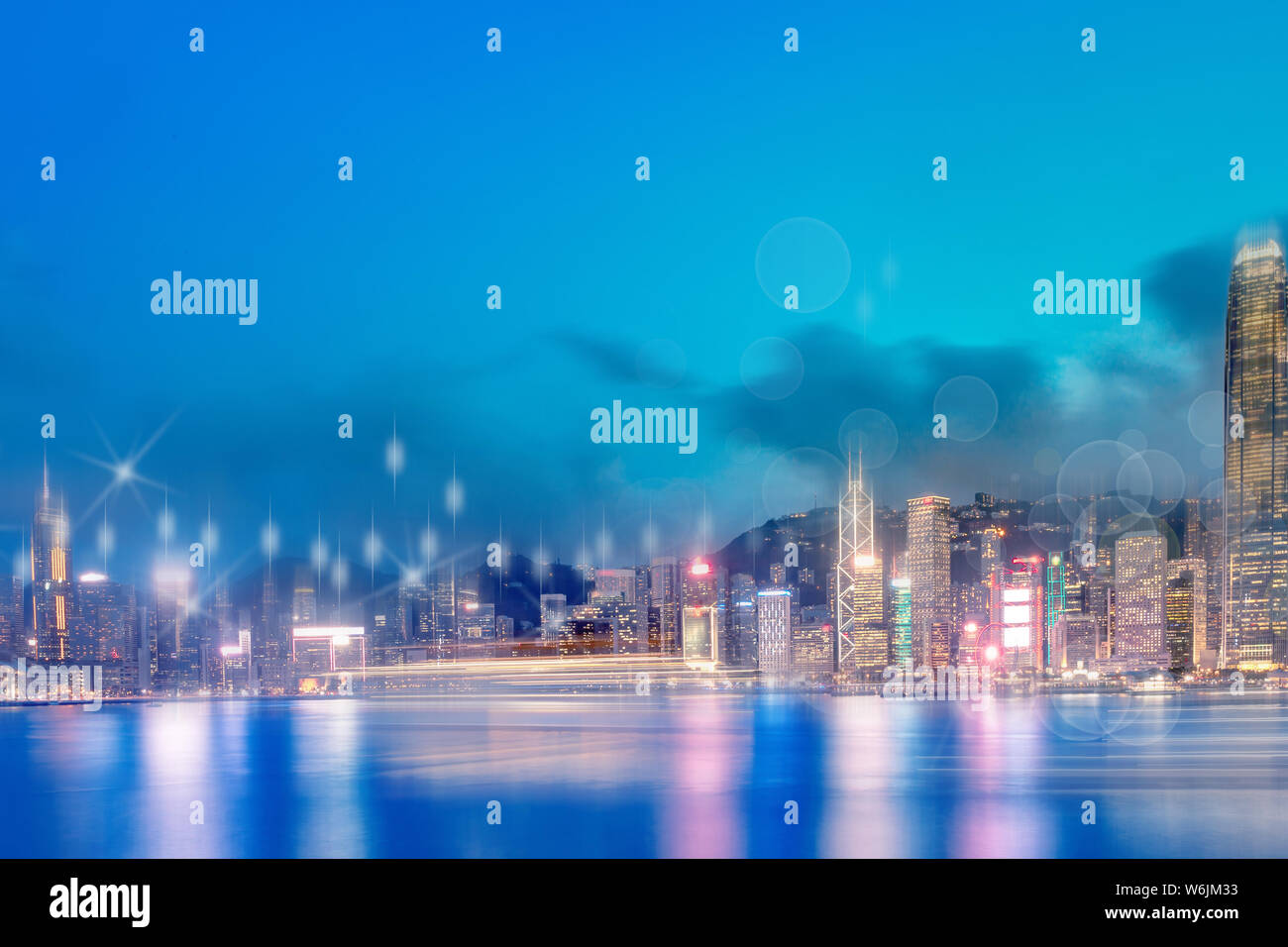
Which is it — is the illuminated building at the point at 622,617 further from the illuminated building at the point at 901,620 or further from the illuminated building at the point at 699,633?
the illuminated building at the point at 901,620

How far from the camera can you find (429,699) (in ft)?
240

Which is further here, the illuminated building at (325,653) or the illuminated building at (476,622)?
the illuminated building at (325,653)

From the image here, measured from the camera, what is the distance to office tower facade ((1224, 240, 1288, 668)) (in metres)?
Result: 106

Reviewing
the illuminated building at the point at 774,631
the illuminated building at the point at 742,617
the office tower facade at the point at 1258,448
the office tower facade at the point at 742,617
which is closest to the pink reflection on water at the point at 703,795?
the office tower facade at the point at 742,617

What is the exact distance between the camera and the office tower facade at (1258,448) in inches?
4156

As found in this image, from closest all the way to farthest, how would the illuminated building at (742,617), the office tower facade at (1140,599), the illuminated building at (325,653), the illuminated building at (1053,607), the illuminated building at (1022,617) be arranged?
the illuminated building at (325,653) < the illuminated building at (742,617) < the illuminated building at (1022,617) < the office tower facade at (1140,599) < the illuminated building at (1053,607)

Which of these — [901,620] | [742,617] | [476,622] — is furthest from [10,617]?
[901,620]

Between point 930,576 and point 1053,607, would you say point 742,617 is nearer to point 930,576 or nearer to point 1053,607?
point 930,576

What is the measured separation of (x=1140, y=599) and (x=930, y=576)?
2826 cm

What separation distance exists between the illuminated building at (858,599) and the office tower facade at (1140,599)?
32.5m

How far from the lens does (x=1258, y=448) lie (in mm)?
108688
